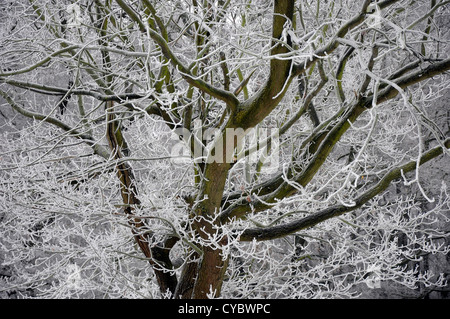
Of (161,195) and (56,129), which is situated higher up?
(56,129)

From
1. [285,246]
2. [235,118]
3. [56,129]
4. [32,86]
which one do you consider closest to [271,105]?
[235,118]

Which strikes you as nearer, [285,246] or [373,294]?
[373,294]

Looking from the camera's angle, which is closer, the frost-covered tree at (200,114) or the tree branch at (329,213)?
the frost-covered tree at (200,114)

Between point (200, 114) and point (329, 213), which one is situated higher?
point (200, 114)

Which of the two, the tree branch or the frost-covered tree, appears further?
the tree branch

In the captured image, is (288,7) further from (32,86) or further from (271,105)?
(32,86)

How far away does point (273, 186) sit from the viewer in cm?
372

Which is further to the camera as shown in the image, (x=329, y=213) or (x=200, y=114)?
(x=200, y=114)

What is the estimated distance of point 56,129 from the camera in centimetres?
437
